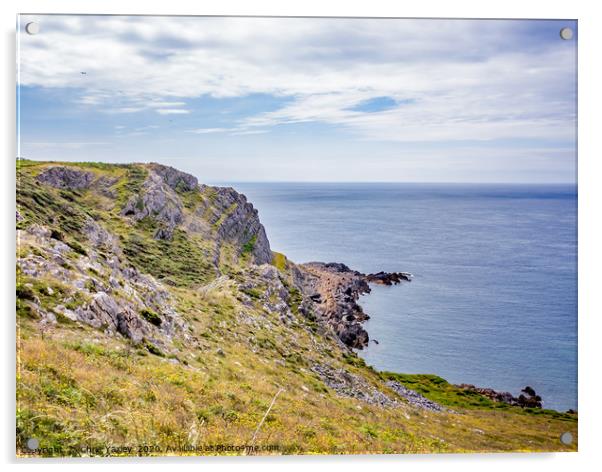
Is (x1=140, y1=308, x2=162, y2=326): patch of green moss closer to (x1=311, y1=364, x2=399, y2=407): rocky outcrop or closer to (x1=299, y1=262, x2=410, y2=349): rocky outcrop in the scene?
(x1=311, y1=364, x2=399, y2=407): rocky outcrop

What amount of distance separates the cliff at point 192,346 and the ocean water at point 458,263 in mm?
535

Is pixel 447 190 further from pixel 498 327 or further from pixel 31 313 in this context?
pixel 31 313

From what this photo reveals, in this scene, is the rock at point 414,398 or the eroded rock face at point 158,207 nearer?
the rock at point 414,398

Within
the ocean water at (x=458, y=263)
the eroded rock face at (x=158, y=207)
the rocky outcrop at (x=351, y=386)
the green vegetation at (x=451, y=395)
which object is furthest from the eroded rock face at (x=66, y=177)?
the green vegetation at (x=451, y=395)

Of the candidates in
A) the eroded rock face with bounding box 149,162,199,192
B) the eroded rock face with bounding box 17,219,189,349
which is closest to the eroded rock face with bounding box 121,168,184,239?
the eroded rock face with bounding box 149,162,199,192

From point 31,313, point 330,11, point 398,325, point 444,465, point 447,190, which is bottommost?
point 444,465

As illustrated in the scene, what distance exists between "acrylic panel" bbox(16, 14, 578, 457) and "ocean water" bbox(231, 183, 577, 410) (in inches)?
1.9

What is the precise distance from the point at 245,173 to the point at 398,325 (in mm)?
5622

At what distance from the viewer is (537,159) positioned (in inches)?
390

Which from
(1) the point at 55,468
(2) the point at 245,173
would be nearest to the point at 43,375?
(1) the point at 55,468

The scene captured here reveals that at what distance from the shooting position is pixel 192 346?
10.0 m

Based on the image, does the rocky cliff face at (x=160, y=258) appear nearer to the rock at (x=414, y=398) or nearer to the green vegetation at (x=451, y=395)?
the rock at (x=414, y=398)
